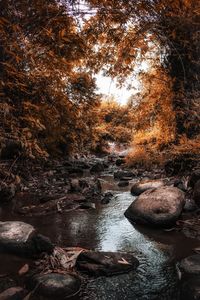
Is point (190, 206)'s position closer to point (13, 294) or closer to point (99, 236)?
point (99, 236)

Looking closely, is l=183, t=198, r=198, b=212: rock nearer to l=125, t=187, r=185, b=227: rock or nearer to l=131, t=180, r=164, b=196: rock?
l=125, t=187, r=185, b=227: rock

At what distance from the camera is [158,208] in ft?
20.5

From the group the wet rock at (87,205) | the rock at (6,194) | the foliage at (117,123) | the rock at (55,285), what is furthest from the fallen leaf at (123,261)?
the foliage at (117,123)

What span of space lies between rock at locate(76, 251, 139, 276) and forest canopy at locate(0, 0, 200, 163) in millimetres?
1944

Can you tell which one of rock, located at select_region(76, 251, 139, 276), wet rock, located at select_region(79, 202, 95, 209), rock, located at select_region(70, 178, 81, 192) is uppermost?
rock, located at select_region(70, 178, 81, 192)

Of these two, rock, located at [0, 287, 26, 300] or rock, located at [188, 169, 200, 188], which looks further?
rock, located at [188, 169, 200, 188]

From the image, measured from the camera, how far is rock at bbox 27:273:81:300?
12.4 feet

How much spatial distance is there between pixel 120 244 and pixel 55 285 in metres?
1.79

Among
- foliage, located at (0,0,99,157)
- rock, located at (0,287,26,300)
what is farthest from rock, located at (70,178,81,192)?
rock, located at (0,287,26,300)

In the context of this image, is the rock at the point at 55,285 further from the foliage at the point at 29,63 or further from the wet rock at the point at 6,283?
the foliage at the point at 29,63

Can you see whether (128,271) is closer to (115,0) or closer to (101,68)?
(115,0)

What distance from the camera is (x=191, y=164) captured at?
9.55 metres

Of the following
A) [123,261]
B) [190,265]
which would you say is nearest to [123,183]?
[123,261]

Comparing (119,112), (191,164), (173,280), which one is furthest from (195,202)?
(119,112)
